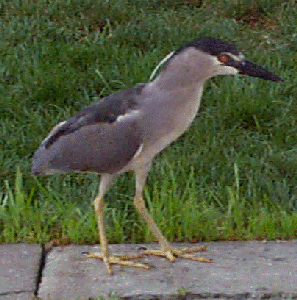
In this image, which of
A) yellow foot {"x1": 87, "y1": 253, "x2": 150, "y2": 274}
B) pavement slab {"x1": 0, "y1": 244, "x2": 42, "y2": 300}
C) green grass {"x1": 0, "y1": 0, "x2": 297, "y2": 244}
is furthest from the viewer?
green grass {"x1": 0, "y1": 0, "x2": 297, "y2": 244}

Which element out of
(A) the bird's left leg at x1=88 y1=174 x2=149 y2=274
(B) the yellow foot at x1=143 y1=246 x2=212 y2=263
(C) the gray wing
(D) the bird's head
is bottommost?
(B) the yellow foot at x1=143 y1=246 x2=212 y2=263

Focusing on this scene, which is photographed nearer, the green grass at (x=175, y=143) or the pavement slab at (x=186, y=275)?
the pavement slab at (x=186, y=275)

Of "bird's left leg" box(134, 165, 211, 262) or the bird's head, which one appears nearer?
the bird's head

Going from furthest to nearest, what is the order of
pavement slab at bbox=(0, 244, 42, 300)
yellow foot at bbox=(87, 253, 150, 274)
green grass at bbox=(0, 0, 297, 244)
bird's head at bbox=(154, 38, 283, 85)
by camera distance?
1. green grass at bbox=(0, 0, 297, 244)
2. yellow foot at bbox=(87, 253, 150, 274)
3. pavement slab at bbox=(0, 244, 42, 300)
4. bird's head at bbox=(154, 38, 283, 85)

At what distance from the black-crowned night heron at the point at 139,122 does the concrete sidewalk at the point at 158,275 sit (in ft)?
0.26

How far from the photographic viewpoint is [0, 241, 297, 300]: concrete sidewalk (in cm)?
355

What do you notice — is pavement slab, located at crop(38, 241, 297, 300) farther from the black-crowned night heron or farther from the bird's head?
the bird's head

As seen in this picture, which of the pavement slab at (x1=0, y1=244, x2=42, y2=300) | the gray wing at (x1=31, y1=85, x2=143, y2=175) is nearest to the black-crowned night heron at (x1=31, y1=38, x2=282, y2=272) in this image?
the gray wing at (x1=31, y1=85, x2=143, y2=175)

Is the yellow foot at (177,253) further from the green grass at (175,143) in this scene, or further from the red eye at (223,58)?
the red eye at (223,58)

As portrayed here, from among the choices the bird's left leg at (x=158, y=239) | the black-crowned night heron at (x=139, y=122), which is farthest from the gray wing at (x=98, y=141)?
the bird's left leg at (x=158, y=239)

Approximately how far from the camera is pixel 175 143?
5.01 m

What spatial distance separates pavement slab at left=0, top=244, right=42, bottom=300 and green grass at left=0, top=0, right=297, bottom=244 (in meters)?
0.11

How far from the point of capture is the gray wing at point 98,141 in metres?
3.60

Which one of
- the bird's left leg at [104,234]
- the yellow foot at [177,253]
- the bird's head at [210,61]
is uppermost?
the bird's head at [210,61]
